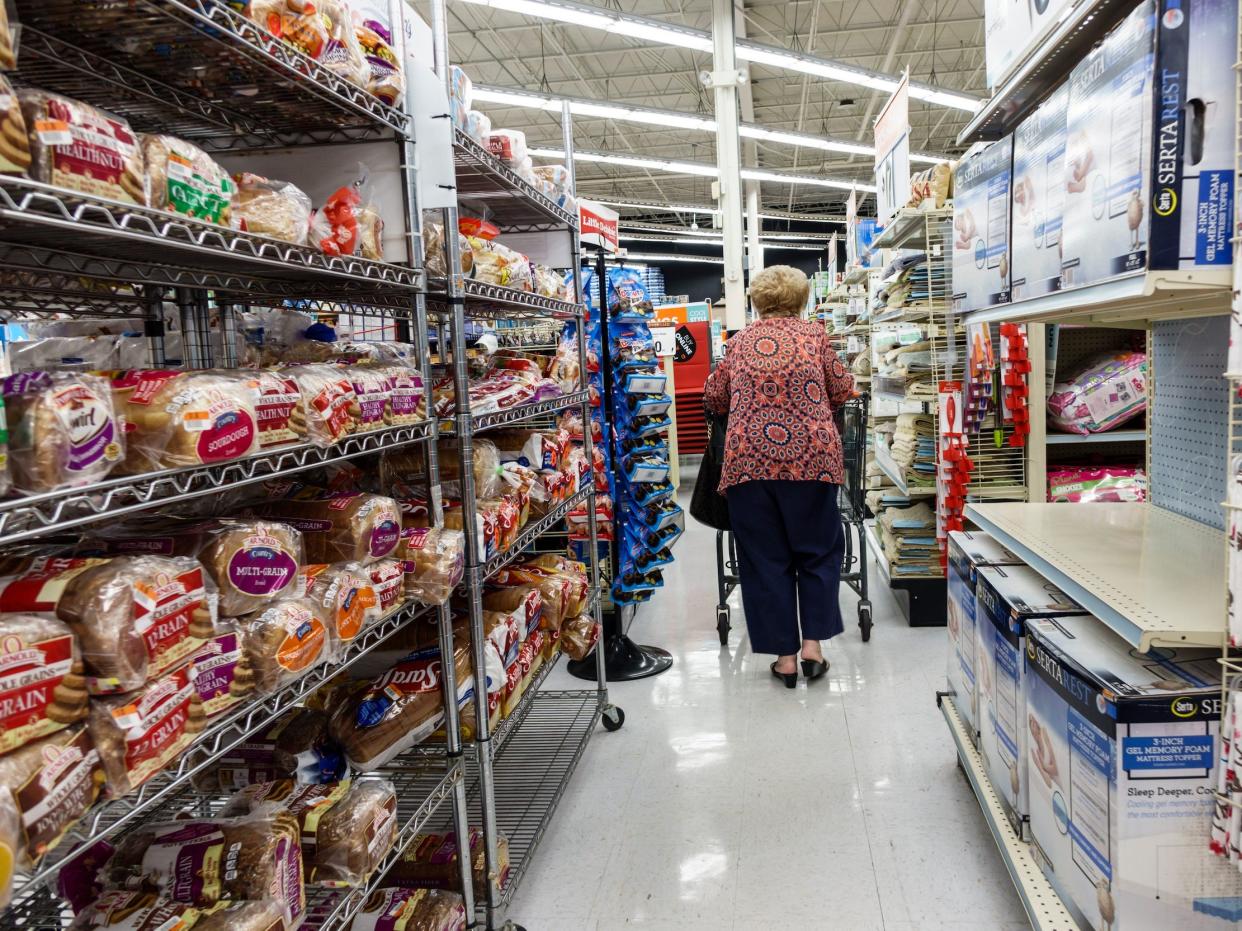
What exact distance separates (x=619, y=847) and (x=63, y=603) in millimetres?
1979

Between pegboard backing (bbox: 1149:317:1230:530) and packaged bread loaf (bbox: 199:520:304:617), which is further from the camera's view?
pegboard backing (bbox: 1149:317:1230:530)

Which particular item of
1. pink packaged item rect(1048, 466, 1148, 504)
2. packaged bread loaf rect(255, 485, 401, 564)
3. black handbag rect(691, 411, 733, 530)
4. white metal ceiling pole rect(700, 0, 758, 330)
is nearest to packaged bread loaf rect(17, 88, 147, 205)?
packaged bread loaf rect(255, 485, 401, 564)

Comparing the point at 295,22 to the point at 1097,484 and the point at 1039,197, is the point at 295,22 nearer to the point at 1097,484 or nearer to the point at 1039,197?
the point at 1039,197

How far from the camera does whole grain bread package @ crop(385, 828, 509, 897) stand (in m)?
2.15

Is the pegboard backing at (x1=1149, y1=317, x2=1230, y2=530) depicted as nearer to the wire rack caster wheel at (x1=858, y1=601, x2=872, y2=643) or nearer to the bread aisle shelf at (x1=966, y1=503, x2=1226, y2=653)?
the bread aisle shelf at (x1=966, y1=503, x2=1226, y2=653)

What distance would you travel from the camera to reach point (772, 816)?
2760mm

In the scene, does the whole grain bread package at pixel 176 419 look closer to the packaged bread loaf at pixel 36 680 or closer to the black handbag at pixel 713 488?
the packaged bread loaf at pixel 36 680

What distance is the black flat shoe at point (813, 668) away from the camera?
3.90 m

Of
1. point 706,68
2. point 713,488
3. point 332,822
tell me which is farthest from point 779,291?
point 706,68

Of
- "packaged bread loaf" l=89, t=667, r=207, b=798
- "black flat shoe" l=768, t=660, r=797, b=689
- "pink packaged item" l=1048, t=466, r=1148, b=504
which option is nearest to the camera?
"packaged bread loaf" l=89, t=667, r=207, b=798

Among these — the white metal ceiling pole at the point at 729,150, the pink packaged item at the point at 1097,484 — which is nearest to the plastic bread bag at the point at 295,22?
the pink packaged item at the point at 1097,484

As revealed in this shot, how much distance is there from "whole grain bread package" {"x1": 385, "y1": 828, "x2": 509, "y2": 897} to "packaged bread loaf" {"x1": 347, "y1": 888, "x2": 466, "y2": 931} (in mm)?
63

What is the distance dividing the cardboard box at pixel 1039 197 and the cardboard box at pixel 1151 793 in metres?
0.81

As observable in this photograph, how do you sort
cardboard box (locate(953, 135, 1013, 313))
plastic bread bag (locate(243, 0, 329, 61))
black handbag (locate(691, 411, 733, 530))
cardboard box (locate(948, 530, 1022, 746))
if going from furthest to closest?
black handbag (locate(691, 411, 733, 530)) → cardboard box (locate(948, 530, 1022, 746)) → cardboard box (locate(953, 135, 1013, 313)) → plastic bread bag (locate(243, 0, 329, 61))
